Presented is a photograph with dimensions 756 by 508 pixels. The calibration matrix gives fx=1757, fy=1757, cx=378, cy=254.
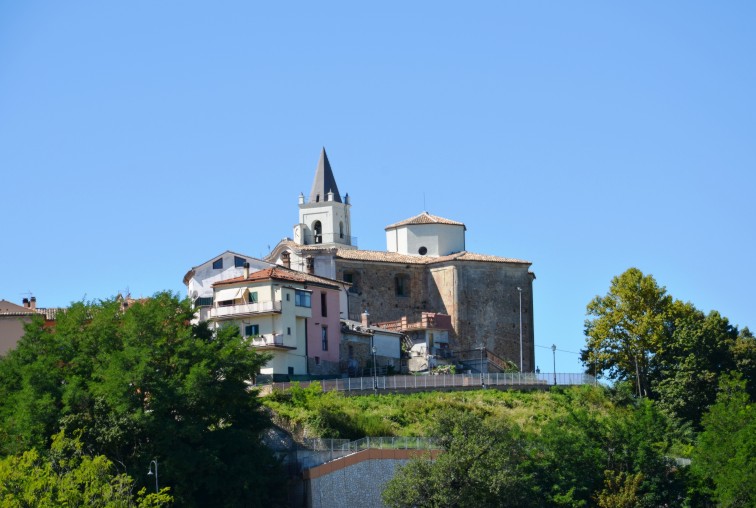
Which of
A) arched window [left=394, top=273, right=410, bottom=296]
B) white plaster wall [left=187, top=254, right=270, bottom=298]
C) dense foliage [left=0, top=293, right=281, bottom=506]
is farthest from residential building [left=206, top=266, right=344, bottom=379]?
arched window [left=394, top=273, right=410, bottom=296]

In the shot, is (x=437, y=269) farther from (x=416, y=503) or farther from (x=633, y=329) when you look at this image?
(x=416, y=503)

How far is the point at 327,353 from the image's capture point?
83.9m

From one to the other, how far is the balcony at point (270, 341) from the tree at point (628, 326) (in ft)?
53.4

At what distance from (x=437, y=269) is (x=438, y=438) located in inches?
1285

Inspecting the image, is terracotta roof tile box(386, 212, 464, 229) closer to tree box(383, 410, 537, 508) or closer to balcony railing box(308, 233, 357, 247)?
balcony railing box(308, 233, 357, 247)

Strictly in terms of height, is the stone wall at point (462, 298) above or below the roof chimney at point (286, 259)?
below

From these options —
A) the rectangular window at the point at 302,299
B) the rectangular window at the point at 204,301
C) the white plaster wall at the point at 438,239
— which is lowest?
the rectangular window at the point at 302,299

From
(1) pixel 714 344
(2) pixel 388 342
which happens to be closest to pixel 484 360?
(2) pixel 388 342

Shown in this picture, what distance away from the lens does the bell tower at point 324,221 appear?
10312 cm

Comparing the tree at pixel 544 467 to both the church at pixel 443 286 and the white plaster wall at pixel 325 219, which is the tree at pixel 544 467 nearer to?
the church at pixel 443 286

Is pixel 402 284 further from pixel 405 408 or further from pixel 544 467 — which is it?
pixel 544 467

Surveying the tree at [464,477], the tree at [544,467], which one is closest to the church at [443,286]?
the tree at [544,467]

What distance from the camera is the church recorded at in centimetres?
9494

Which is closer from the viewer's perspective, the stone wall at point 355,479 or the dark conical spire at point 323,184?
the stone wall at point 355,479
